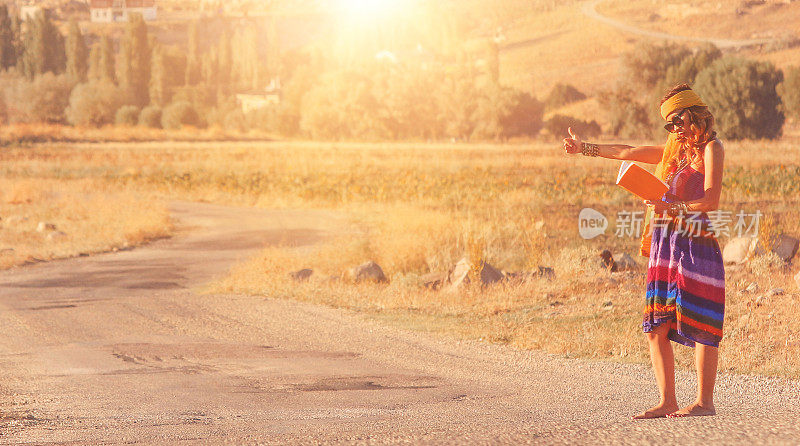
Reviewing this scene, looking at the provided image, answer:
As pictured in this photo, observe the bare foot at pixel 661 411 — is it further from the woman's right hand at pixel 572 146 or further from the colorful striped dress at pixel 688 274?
the woman's right hand at pixel 572 146

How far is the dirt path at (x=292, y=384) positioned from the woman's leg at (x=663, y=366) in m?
0.22

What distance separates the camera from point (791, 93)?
50.6m

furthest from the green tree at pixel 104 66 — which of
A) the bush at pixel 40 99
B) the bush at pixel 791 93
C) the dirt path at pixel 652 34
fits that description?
the bush at pixel 791 93

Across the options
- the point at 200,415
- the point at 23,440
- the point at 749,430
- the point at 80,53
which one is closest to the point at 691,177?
the point at 749,430

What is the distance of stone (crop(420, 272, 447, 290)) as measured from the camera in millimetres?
15928

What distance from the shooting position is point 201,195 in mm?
38812

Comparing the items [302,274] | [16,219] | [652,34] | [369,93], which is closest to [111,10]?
[369,93]

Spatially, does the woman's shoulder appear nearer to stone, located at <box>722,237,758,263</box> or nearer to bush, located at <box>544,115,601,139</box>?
stone, located at <box>722,237,758,263</box>

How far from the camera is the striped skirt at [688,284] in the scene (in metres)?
6.00

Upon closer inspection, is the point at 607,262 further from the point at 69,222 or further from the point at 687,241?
the point at 69,222

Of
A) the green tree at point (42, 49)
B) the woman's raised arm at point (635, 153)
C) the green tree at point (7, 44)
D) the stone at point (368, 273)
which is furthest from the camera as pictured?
the green tree at point (7, 44)

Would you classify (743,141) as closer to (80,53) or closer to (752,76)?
(752,76)

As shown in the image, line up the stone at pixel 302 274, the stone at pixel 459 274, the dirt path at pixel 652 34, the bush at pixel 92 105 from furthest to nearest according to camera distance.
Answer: the bush at pixel 92 105 → the dirt path at pixel 652 34 → the stone at pixel 302 274 → the stone at pixel 459 274

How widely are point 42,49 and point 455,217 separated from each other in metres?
79.6
